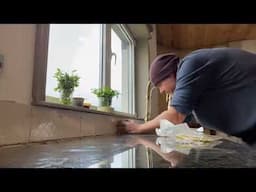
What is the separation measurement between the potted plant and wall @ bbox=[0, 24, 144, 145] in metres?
0.28

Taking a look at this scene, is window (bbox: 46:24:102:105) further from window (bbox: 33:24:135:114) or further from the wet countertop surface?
the wet countertop surface

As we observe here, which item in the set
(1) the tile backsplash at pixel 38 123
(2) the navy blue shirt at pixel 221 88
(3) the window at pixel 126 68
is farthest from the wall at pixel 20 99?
(3) the window at pixel 126 68

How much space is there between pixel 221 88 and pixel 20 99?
728 mm

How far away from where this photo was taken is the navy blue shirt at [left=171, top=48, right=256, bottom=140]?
1006 mm

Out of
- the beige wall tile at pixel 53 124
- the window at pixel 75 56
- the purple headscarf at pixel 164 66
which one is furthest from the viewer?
the purple headscarf at pixel 164 66

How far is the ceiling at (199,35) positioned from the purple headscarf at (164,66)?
10.2 feet

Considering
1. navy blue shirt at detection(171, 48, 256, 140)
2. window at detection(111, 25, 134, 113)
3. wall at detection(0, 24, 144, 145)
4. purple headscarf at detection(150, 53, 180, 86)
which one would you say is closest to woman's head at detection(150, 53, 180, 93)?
purple headscarf at detection(150, 53, 180, 86)

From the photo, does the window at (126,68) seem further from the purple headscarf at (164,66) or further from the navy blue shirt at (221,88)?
the navy blue shirt at (221,88)

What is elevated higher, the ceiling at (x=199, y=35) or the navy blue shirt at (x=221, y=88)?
the ceiling at (x=199, y=35)

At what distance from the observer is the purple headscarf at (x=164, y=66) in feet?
4.65

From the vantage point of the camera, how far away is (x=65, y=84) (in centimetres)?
153
